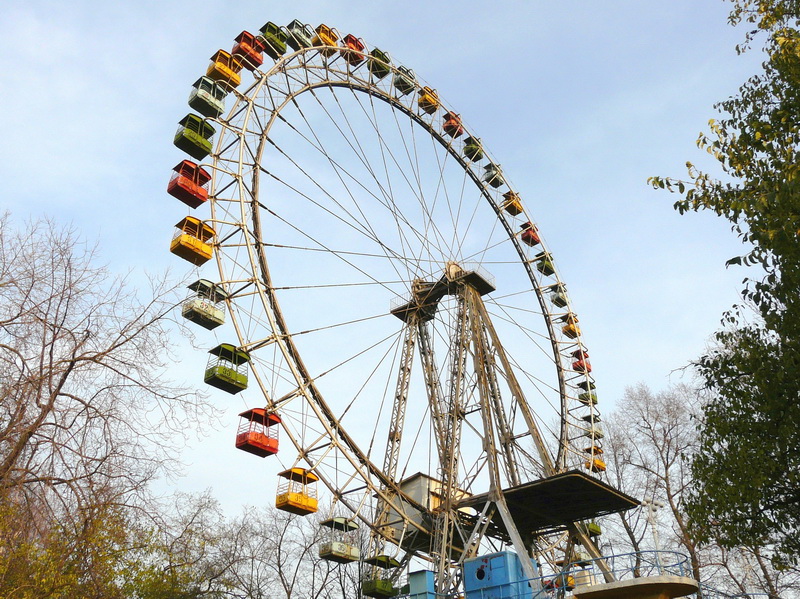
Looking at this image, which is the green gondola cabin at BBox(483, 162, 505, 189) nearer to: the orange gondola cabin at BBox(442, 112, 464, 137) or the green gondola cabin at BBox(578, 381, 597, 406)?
the orange gondola cabin at BBox(442, 112, 464, 137)

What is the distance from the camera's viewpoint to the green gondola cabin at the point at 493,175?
3338 centimetres

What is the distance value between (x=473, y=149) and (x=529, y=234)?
15.2 ft

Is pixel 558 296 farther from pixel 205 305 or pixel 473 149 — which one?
pixel 205 305

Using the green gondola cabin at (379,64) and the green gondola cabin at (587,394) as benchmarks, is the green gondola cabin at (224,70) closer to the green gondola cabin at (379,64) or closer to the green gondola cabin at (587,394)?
the green gondola cabin at (379,64)

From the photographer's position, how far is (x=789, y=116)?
41.2ft

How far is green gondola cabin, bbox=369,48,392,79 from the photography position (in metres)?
28.8

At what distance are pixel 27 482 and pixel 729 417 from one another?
1262 cm

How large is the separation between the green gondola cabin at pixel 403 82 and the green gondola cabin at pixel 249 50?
272 inches

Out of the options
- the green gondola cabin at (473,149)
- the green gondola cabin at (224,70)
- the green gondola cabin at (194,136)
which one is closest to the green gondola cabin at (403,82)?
the green gondola cabin at (473,149)

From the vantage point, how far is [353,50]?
2773 cm

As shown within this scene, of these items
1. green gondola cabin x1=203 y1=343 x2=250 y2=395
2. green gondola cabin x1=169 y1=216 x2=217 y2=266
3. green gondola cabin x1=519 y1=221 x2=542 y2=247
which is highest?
green gondola cabin x1=519 y1=221 x2=542 y2=247

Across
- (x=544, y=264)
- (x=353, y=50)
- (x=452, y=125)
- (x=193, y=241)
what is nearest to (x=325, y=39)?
(x=353, y=50)

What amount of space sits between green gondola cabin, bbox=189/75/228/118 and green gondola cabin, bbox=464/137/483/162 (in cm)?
1331

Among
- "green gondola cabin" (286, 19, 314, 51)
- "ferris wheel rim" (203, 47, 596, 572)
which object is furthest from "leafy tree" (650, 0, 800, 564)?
"green gondola cabin" (286, 19, 314, 51)
